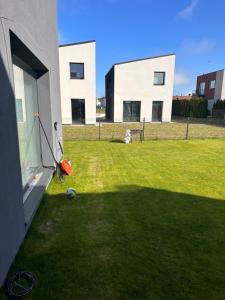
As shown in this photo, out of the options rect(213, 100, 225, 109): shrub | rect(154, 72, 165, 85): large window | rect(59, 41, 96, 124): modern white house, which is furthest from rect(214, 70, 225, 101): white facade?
rect(59, 41, 96, 124): modern white house

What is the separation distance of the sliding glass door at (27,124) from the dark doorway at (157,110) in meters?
20.1

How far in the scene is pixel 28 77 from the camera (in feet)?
16.6

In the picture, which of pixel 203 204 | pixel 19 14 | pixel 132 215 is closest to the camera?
pixel 19 14

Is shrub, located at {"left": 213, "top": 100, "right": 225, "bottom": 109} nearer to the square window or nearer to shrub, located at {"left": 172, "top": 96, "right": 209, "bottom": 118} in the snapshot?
shrub, located at {"left": 172, "top": 96, "right": 209, "bottom": 118}

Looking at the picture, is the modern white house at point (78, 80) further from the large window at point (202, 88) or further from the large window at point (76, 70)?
the large window at point (202, 88)

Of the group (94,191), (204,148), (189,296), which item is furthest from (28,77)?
(204,148)

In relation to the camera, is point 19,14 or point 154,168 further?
point 154,168

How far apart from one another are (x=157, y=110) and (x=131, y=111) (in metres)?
2.99

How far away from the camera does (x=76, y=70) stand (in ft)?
67.4

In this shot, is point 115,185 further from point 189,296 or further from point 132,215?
point 189,296

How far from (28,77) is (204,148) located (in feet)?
28.3

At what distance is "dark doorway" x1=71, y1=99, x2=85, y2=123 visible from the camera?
70.3ft

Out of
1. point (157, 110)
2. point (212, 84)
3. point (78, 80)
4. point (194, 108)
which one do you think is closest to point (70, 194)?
point (78, 80)

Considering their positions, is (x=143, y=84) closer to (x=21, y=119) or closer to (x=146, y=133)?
(x=146, y=133)
